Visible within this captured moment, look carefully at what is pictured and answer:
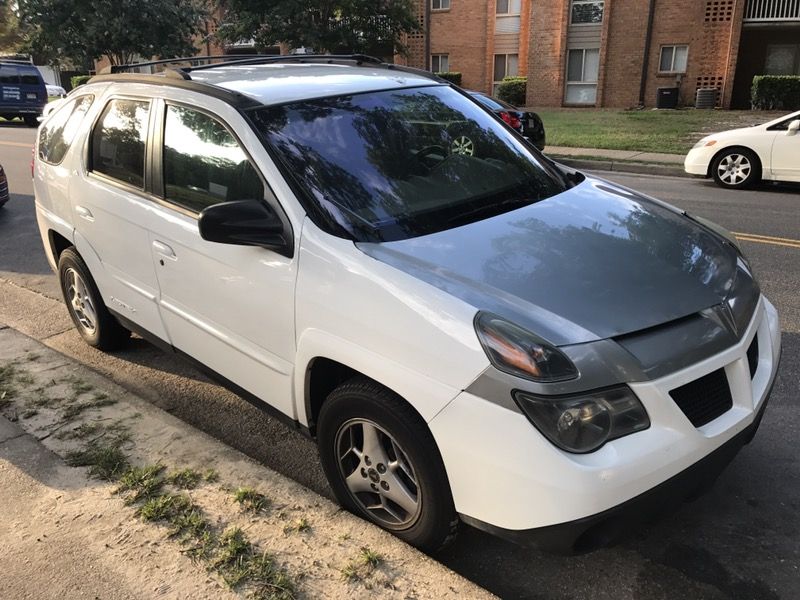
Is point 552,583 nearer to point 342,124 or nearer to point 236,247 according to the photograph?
point 236,247

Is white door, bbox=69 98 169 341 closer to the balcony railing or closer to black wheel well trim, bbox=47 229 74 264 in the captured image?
black wheel well trim, bbox=47 229 74 264

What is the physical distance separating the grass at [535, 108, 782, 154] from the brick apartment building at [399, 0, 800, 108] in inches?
85.4

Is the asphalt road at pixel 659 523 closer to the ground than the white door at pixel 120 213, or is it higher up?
closer to the ground

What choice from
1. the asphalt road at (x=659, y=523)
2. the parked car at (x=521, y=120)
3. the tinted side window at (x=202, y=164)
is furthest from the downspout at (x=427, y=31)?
the tinted side window at (x=202, y=164)

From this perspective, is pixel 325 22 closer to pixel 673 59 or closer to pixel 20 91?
pixel 20 91

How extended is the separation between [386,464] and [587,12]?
28.1 metres

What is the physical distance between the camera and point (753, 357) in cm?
269

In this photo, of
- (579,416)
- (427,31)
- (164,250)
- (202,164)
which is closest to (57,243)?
(164,250)

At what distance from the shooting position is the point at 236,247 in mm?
3059

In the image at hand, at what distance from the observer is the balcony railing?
24250mm

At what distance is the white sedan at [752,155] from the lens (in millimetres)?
9953

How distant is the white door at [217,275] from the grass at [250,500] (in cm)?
37

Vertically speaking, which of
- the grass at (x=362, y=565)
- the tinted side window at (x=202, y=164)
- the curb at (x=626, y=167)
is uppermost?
the tinted side window at (x=202, y=164)

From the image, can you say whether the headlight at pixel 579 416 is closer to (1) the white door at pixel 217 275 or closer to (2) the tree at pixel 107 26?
(1) the white door at pixel 217 275
